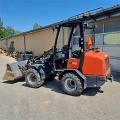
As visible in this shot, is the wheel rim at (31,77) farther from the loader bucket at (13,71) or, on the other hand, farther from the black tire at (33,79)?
the loader bucket at (13,71)

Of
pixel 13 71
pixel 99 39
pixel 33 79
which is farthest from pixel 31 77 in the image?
pixel 99 39

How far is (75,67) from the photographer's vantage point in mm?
5984

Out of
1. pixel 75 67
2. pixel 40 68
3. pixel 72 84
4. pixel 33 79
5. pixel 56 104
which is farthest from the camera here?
pixel 33 79

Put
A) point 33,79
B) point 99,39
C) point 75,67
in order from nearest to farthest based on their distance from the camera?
1. point 75,67
2. point 33,79
3. point 99,39

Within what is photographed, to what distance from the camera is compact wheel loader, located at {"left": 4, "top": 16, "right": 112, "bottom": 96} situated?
5.61 meters

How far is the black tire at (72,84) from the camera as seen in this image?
5.78 metres

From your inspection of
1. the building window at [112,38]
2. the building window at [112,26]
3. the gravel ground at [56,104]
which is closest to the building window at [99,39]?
the building window at [112,38]

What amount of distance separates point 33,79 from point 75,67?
2.15 m

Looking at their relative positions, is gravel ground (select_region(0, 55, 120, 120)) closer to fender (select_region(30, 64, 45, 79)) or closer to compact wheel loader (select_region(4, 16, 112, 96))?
compact wheel loader (select_region(4, 16, 112, 96))

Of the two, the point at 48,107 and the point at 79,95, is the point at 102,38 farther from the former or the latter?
the point at 48,107

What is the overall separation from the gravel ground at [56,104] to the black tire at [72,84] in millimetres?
197

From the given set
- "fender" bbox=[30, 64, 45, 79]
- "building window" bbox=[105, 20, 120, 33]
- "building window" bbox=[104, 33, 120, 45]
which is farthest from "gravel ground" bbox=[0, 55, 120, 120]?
"building window" bbox=[105, 20, 120, 33]

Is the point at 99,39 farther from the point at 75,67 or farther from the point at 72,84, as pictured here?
the point at 72,84

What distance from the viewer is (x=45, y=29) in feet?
51.4
